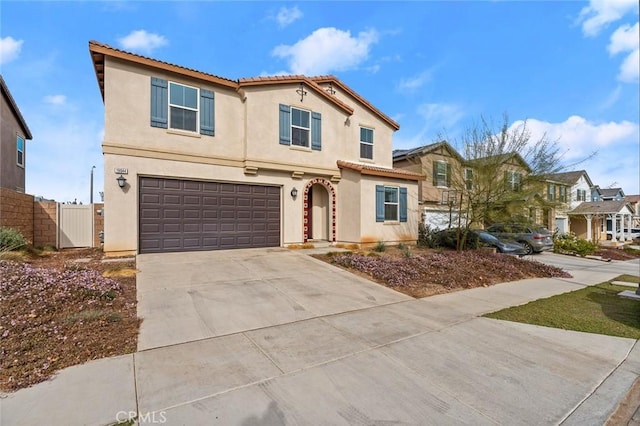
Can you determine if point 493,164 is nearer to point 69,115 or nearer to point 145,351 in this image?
point 145,351

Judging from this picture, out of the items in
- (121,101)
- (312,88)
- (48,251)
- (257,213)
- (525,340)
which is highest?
(312,88)

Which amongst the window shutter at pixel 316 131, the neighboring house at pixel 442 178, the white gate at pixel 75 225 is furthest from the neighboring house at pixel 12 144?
the neighboring house at pixel 442 178

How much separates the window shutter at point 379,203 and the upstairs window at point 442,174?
2.46 metres

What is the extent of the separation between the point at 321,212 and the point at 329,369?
11009mm

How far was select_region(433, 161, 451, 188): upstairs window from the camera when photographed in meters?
12.7

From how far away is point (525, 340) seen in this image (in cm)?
Result: 473

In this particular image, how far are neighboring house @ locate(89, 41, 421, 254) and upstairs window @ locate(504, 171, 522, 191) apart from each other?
3786mm

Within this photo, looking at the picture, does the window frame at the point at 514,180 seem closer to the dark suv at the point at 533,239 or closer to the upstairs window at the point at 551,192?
the upstairs window at the point at 551,192

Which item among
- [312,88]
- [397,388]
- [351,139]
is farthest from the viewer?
[351,139]

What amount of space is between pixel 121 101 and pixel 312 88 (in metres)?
7.11

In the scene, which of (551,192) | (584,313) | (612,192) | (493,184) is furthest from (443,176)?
(612,192)

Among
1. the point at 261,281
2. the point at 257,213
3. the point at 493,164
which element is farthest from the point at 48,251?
the point at 493,164

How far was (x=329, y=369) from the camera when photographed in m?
3.65

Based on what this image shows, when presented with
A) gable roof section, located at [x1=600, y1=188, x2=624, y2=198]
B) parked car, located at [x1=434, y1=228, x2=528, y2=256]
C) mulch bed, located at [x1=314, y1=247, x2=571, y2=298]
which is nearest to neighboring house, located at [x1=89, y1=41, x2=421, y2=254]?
parked car, located at [x1=434, y1=228, x2=528, y2=256]
